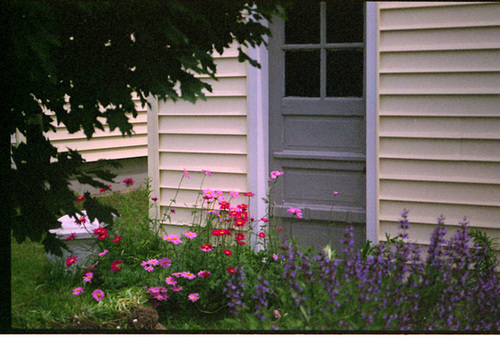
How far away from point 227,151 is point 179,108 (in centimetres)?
48

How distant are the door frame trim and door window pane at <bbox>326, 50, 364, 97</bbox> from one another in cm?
8

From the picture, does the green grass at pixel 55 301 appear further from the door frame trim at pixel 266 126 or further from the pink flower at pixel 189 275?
the door frame trim at pixel 266 126

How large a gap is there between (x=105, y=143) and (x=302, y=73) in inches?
52.5

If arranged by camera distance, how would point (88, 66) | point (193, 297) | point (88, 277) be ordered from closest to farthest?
1. point (88, 66)
2. point (193, 297)
3. point (88, 277)

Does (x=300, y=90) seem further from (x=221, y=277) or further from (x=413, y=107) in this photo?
(x=221, y=277)

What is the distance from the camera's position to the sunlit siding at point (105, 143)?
2951 millimetres

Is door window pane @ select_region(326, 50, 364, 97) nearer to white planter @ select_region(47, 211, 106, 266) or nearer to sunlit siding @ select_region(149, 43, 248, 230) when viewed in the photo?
sunlit siding @ select_region(149, 43, 248, 230)

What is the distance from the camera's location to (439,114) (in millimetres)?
3094

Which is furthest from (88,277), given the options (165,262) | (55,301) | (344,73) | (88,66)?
(344,73)

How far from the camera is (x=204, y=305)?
320cm

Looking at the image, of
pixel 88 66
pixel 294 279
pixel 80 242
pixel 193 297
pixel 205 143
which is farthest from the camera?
pixel 205 143

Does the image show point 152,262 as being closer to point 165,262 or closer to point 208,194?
point 165,262

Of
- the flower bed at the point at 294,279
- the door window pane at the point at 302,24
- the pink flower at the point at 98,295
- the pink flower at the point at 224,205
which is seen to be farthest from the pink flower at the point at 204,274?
the door window pane at the point at 302,24

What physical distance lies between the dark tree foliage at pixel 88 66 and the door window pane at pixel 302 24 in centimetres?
72
